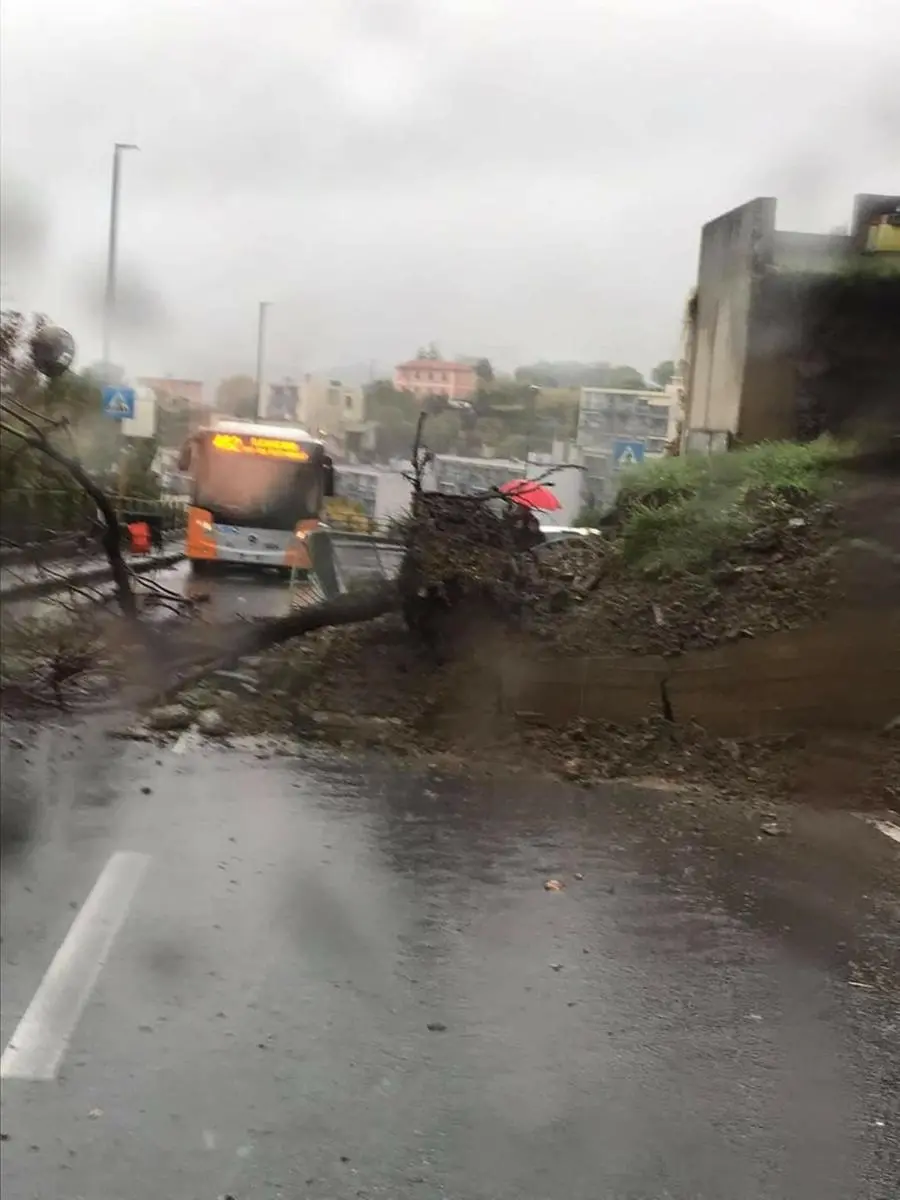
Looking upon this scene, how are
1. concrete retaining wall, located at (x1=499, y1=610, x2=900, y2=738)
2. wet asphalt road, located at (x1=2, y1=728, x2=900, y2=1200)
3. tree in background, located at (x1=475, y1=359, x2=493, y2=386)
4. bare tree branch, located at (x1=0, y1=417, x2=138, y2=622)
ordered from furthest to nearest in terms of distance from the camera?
concrete retaining wall, located at (x1=499, y1=610, x2=900, y2=738) < tree in background, located at (x1=475, y1=359, x2=493, y2=386) < bare tree branch, located at (x1=0, y1=417, x2=138, y2=622) < wet asphalt road, located at (x1=2, y1=728, x2=900, y2=1200)

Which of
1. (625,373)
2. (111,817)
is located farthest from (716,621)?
(111,817)

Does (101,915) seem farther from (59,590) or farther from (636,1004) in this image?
(636,1004)

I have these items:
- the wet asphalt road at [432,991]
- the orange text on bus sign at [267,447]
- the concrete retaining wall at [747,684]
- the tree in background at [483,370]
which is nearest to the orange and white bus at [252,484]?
the orange text on bus sign at [267,447]

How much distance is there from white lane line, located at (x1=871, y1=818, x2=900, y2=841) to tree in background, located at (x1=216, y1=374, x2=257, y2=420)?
1393mm

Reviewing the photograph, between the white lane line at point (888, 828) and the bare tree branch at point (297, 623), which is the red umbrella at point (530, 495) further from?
the white lane line at point (888, 828)

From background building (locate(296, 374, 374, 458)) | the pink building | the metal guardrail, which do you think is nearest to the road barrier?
the metal guardrail

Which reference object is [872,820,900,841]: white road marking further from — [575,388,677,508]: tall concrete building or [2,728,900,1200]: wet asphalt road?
[575,388,677,508]: tall concrete building

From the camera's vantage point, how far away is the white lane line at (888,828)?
7.43 feet

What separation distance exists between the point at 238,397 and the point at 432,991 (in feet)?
3.35

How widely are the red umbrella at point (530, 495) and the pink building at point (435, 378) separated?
0.63ft

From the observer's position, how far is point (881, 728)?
2.15 metres

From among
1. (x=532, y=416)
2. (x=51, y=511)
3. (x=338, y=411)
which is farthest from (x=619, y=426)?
(x=51, y=511)

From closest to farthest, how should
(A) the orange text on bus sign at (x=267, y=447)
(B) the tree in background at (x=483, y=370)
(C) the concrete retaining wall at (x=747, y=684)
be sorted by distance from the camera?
1. (A) the orange text on bus sign at (x=267, y=447)
2. (B) the tree in background at (x=483, y=370)
3. (C) the concrete retaining wall at (x=747, y=684)

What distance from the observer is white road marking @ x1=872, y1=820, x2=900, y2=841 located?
2262 mm
